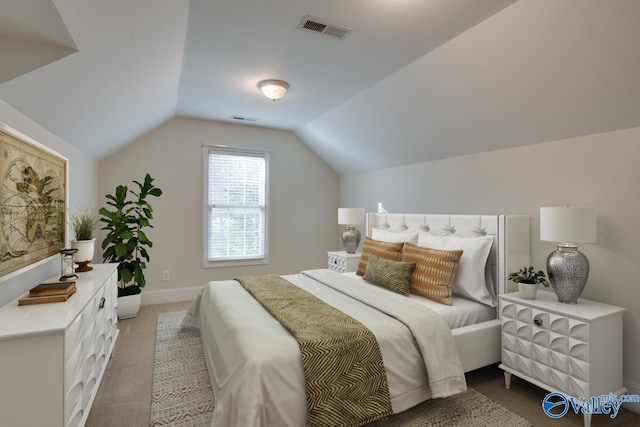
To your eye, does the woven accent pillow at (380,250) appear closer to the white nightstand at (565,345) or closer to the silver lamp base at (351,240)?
the silver lamp base at (351,240)

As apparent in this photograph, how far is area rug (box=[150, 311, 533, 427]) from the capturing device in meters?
1.96

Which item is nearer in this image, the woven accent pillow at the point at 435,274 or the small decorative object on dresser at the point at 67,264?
the small decorative object on dresser at the point at 67,264

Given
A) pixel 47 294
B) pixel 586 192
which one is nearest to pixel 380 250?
pixel 586 192

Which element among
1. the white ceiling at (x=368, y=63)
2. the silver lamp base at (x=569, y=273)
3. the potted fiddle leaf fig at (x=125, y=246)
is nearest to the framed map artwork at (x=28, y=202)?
the white ceiling at (x=368, y=63)

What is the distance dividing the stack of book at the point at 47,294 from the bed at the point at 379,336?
35.6 inches

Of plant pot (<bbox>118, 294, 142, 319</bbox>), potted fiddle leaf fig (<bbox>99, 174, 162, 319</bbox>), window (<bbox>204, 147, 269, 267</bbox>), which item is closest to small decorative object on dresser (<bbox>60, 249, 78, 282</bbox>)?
potted fiddle leaf fig (<bbox>99, 174, 162, 319</bbox>)

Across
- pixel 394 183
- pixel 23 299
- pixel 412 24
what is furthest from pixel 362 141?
pixel 23 299

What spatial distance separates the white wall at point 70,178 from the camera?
1.82m

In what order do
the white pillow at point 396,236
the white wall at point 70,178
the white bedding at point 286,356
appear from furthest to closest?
the white pillow at point 396,236
the white wall at point 70,178
the white bedding at point 286,356

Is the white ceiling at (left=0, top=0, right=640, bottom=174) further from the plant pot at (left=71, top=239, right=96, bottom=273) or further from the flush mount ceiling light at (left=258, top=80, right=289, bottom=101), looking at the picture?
the plant pot at (left=71, top=239, right=96, bottom=273)

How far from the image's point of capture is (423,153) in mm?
3693

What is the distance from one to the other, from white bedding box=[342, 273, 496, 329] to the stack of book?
2.33 meters

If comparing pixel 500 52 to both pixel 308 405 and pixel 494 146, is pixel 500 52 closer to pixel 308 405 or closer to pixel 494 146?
pixel 494 146

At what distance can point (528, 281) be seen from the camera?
2.41m
